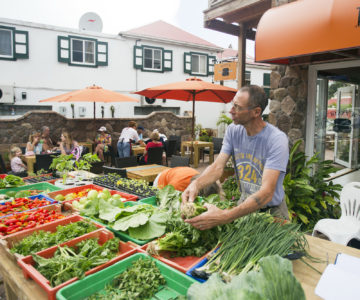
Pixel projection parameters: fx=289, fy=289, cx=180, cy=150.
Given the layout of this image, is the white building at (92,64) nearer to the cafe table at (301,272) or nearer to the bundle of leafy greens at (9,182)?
the bundle of leafy greens at (9,182)

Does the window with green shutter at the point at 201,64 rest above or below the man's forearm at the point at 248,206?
above

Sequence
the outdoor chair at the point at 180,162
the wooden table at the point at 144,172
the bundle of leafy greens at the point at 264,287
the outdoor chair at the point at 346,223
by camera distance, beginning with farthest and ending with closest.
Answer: the outdoor chair at the point at 180,162, the wooden table at the point at 144,172, the outdoor chair at the point at 346,223, the bundle of leafy greens at the point at 264,287

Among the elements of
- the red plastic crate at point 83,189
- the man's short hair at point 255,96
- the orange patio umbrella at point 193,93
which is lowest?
the red plastic crate at point 83,189

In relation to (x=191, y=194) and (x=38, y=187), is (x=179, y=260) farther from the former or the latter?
(x=38, y=187)

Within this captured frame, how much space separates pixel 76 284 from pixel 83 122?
12.7 meters

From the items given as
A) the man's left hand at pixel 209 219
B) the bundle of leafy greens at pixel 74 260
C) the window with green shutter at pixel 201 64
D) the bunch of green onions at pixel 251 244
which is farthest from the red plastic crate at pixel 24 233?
the window with green shutter at pixel 201 64

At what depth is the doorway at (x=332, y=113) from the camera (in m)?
5.27

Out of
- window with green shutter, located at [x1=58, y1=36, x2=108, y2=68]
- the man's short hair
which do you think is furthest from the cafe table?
window with green shutter, located at [x1=58, y1=36, x2=108, y2=68]

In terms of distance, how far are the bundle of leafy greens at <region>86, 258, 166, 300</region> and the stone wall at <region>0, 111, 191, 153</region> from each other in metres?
9.68

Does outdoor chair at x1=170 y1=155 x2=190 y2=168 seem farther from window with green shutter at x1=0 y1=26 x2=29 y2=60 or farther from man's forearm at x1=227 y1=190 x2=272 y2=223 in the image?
window with green shutter at x1=0 y1=26 x2=29 y2=60

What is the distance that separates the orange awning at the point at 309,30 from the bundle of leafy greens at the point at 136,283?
3230 millimetres

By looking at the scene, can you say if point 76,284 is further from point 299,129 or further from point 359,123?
point 359,123

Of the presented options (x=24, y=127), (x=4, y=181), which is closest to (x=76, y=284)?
(x=4, y=181)

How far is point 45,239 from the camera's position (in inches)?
81.3
